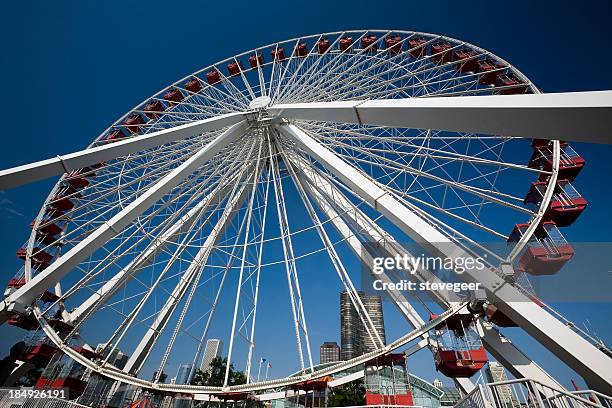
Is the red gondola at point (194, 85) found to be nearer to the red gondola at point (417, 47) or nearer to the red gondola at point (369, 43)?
the red gondola at point (369, 43)

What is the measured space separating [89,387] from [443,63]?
21.0 meters

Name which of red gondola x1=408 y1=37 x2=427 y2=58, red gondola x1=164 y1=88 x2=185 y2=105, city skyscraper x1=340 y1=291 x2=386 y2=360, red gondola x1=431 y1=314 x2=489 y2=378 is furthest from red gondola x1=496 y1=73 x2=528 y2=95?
city skyscraper x1=340 y1=291 x2=386 y2=360

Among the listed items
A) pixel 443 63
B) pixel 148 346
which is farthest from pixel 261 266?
pixel 443 63

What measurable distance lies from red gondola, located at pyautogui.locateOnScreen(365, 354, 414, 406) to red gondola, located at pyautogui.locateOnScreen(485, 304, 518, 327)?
10.3 feet

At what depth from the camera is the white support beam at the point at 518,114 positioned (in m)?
2.85

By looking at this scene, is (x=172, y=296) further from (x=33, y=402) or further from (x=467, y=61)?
(x=467, y=61)

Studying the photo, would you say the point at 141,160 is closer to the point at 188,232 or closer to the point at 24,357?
the point at 188,232

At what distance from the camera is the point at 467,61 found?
15.4 meters

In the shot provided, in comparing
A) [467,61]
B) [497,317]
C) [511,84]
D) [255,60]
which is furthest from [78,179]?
[511,84]

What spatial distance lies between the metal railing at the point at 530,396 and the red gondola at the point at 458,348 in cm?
404

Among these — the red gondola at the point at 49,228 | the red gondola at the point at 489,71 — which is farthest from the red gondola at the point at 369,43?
the red gondola at the point at 49,228

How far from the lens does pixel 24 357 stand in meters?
12.4

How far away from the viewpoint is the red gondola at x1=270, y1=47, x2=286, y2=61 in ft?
62.4

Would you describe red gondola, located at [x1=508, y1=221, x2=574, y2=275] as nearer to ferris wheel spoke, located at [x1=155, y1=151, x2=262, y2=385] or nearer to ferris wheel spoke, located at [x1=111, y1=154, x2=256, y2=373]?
ferris wheel spoke, located at [x1=155, y1=151, x2=262, y2=385]
